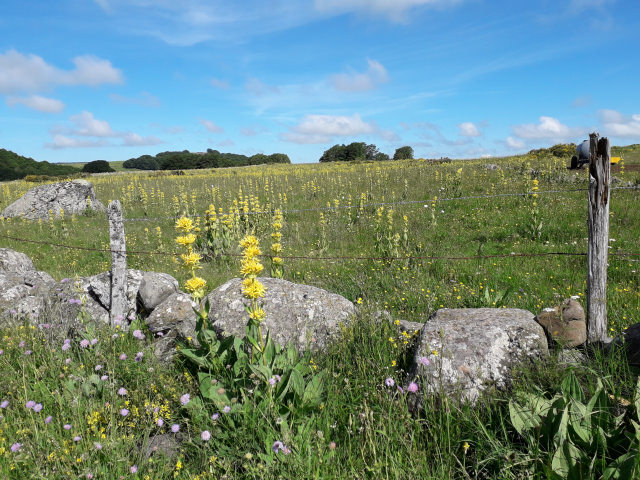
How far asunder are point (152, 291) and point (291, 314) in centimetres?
251

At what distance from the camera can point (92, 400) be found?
→ 348 cm

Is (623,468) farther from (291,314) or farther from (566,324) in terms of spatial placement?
(291,314)

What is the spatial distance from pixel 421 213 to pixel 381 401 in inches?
388

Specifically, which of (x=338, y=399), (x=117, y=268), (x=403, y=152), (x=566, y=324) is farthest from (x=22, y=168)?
(x=566, y=324)

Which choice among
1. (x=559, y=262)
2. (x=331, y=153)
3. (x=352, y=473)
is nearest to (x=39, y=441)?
(x=352, y=473)

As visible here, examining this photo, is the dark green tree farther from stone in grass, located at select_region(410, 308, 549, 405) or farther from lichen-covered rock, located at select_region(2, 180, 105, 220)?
stone in grass, located at select_region(410, 308, 549, 405)

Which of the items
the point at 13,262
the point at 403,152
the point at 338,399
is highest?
the point at 403,152

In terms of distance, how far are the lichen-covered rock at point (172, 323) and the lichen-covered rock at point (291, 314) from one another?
1.39 feet

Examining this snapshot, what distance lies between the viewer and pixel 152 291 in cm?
574

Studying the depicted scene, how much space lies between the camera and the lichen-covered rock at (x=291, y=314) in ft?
14.2

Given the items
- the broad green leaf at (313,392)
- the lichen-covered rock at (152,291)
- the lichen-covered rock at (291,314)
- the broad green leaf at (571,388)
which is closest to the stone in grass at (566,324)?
the broad green leaf at (571,388)

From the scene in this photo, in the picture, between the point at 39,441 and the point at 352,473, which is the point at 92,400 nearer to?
the point at 39,441

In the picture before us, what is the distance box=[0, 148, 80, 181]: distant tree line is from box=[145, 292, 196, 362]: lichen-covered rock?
8000 centimetres

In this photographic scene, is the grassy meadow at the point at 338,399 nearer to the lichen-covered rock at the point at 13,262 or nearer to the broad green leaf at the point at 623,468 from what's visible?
the broad green leaf at the point at 623,468
